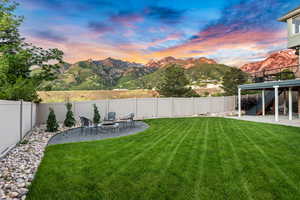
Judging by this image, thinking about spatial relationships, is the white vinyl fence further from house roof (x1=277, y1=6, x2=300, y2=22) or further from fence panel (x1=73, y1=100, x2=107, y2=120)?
house roof (x1=277, y1=6, x2=300, y2=22)

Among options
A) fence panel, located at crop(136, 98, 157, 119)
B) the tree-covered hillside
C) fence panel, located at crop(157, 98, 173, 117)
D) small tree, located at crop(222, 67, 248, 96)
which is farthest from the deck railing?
the tree-covered hillside

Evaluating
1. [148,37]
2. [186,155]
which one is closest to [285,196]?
[186,155]

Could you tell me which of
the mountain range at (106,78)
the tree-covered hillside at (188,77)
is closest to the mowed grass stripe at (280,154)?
the mountain range at (106,78)

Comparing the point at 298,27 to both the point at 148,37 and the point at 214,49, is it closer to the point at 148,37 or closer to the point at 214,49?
the point at 148,37

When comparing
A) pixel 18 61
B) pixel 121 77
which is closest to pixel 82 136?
pixel 18 61

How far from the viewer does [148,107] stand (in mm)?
16125

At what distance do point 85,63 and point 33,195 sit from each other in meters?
99.5

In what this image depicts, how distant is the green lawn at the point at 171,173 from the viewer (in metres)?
2.87

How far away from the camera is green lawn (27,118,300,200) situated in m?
2.87

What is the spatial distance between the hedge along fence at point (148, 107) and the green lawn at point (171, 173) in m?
7.53

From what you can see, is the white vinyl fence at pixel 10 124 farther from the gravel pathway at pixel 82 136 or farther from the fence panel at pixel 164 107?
the fence panel at pixel 164 107

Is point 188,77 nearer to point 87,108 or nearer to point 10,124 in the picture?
point 87,108

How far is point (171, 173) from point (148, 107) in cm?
1251

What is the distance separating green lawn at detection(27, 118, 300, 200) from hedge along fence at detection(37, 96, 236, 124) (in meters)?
7.53
